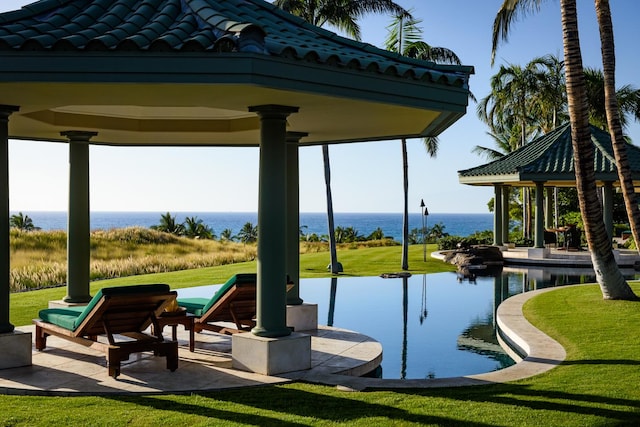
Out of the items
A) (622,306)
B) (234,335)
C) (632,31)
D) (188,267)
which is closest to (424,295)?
(622,306)

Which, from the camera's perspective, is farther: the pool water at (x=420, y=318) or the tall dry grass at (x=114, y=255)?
the tall dry grass at (x=114, y=255)

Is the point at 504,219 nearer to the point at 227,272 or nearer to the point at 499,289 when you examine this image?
the point at 227,272

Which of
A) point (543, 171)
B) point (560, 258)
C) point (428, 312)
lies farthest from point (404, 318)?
point (543, 171)

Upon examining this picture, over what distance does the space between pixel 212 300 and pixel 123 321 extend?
1.60 meters

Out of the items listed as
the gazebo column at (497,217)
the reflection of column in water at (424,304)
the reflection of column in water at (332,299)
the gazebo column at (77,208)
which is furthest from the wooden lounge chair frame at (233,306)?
the gazebo column at (497,217)

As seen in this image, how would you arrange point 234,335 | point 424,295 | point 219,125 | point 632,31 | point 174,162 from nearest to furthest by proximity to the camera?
point 234,335 < point 219,125 < point 424,295 < point 632,31 < point 174,162

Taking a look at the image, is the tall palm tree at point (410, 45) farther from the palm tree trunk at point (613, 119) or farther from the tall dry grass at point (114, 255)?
the palm tree trunk at point (613, 119)

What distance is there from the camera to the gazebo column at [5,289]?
8672 millimetres

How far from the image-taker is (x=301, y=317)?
11523 millimetres

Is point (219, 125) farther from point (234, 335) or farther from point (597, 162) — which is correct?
point (597, 162)

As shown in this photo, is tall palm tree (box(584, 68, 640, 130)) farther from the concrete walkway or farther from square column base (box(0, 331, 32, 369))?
square column base (box(0, 331, 32, 369))

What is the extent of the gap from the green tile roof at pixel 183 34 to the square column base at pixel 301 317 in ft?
14.5

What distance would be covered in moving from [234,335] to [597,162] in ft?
73.8

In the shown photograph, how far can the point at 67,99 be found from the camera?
26.5ft
